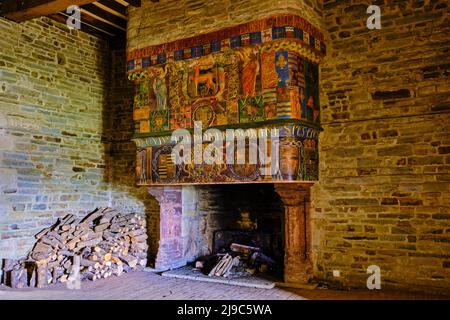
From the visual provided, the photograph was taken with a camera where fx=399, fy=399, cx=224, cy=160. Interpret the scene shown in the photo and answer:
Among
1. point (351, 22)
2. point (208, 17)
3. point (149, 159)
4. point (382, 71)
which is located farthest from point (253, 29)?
point (149, 159)

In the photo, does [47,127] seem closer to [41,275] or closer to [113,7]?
[113,7]

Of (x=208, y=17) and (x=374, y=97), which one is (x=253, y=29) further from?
(x=374, y=97)

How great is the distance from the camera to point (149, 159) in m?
6.46

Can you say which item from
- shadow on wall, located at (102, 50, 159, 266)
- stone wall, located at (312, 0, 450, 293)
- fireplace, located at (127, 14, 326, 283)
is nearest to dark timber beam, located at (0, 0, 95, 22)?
fireplace, located at (127, 14, 326, 283)

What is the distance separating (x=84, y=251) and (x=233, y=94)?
3.53 metres

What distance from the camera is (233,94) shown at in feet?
18.6

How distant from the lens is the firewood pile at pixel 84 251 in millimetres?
5883

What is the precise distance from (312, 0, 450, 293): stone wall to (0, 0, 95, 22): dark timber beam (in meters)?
3.85

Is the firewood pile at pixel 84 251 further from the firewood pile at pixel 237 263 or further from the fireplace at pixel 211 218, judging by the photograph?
the firewood pile at pixel 237 263

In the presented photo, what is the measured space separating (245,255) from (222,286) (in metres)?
1.09

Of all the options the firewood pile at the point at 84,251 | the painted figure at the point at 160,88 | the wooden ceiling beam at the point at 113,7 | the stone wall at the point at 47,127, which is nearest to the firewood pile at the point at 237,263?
the firewood pile at the point at 84,251

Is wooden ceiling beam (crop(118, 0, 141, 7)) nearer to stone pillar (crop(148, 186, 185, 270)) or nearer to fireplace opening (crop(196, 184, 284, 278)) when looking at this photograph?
stone pillar (crop(148, 186, 185, 270))

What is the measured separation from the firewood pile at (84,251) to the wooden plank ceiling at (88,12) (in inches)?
134
